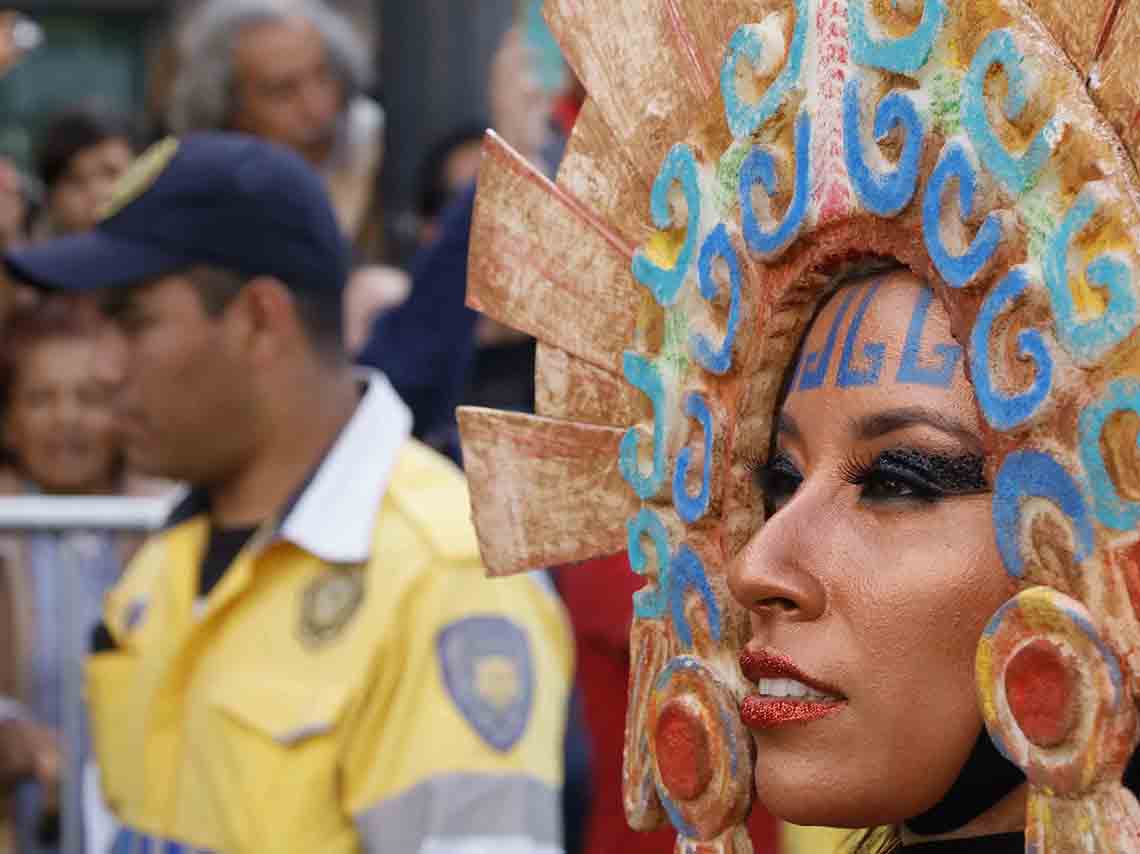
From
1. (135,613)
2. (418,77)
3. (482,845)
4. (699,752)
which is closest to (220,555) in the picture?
(135,613)

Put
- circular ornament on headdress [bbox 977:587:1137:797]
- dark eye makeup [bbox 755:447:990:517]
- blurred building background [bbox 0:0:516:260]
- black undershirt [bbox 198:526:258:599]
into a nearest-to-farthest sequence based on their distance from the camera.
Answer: circular ornament on headdress [bbox 977:587:1137:797], dark eye makeup [bbox 755:447:990:517], black undershirt [bbox 198:526:258:599], blurred building background [bbox 0:0:516:260]

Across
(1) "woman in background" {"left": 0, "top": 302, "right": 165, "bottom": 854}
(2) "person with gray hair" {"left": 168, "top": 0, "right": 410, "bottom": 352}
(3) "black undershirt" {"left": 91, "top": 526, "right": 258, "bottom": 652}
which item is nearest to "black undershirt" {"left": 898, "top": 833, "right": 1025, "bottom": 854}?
(3) "black undershirt" {"left": 91, "top": 526, "right": 258, "bottom": 652}

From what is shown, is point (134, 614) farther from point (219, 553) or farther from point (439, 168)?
point (439, 168)

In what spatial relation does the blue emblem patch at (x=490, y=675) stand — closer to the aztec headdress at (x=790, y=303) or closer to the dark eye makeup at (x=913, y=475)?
the aztec headdress at (x=790, y=303)

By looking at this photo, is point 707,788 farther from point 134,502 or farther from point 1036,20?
point 134,502

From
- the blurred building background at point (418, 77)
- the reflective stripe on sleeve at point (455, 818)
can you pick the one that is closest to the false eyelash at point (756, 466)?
the reflective stripe on sleeve at point (455, 818)

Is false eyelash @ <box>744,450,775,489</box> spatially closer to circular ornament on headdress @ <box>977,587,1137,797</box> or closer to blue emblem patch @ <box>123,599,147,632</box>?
circular ornament on headdress @ <box>977,587,1137,797</box>

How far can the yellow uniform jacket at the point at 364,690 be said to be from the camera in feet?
10.6

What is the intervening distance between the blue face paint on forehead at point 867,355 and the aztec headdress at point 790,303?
0.5 inches

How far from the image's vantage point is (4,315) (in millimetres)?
5387

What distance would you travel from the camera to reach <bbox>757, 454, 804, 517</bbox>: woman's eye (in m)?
2.12

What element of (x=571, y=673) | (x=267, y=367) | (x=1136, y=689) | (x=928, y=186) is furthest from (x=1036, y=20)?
(x=267, y=367)

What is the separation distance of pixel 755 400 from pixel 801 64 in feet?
1.03

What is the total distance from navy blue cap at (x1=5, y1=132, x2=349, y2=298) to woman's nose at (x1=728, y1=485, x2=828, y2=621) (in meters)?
1.91
